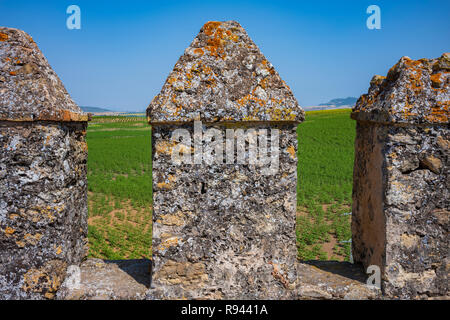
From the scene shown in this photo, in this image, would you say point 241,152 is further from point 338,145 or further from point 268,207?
point 338,145

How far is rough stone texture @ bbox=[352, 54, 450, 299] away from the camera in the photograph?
2973mm

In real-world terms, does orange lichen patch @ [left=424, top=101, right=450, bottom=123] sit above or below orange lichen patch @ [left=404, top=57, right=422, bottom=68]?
below

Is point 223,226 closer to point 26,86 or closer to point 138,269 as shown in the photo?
point 138,269

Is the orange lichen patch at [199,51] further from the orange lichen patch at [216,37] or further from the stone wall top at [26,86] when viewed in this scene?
the stone wall top at [26,86]

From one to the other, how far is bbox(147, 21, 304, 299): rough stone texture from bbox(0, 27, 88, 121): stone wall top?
87 cm

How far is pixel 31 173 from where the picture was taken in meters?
2.98

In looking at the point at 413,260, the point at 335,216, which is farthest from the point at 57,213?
the point at 335,216

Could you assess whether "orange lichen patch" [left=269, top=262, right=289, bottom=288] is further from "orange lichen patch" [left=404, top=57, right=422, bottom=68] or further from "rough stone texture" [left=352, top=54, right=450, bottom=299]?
"orange lichen patch" [left=404, top=57, right=422, bottom=68]

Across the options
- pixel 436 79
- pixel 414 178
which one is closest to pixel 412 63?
pixel 436 79

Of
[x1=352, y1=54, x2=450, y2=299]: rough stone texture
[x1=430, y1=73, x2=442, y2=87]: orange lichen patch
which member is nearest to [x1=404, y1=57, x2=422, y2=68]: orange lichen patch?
[x1=352, y1=54, x2=450, y2=299]: rough stone texture

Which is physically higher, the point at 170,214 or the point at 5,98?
the point at 5,98

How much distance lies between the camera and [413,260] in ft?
10.1

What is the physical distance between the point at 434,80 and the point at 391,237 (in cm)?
145

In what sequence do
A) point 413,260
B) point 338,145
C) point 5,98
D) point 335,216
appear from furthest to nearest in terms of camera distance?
point 338,145 → point 335,216 → point 413,260 → point 5,98
